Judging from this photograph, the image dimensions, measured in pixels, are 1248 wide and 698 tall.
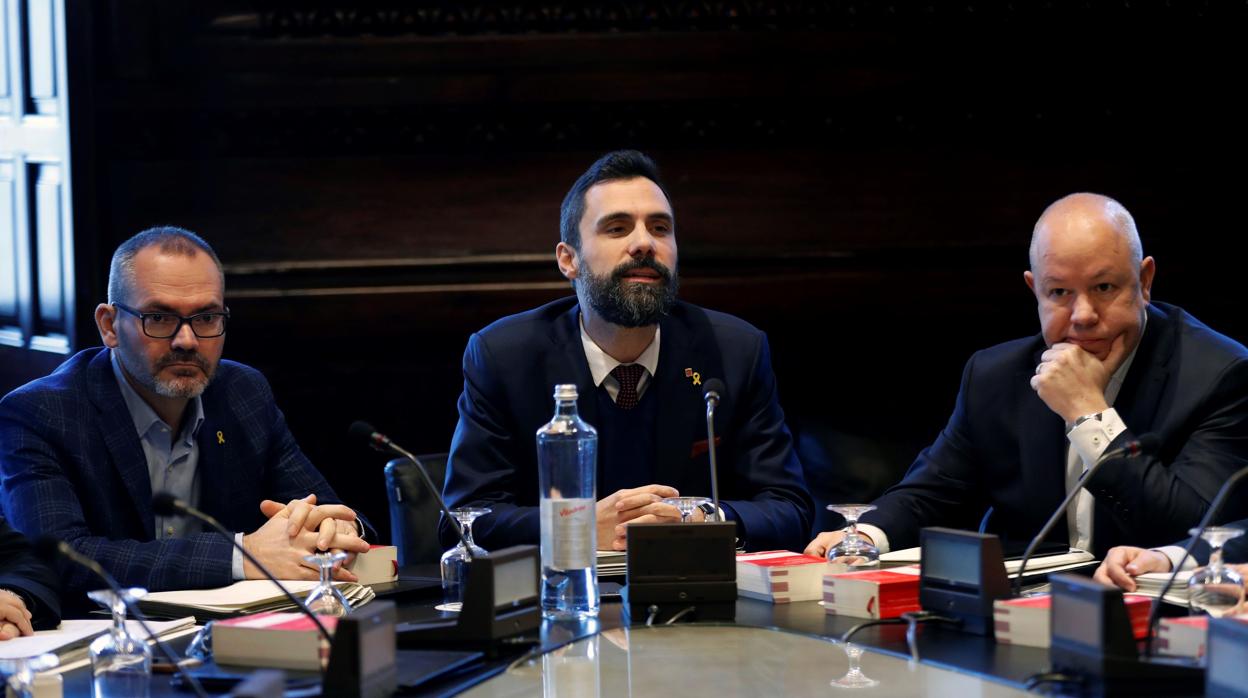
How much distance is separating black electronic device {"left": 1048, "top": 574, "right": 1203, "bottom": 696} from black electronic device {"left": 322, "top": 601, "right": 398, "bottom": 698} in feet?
2.83

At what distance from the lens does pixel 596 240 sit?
11.3 ft

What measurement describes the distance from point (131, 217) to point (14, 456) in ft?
5.49

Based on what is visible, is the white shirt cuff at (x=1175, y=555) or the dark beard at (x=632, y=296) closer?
the white shirt cuff at (x=1175, y=555)

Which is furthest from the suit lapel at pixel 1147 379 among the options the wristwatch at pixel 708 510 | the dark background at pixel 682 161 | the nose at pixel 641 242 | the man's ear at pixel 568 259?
the dark background at pixel 682 161

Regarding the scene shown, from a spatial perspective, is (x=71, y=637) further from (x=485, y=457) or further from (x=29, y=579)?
(x=485, y=457)

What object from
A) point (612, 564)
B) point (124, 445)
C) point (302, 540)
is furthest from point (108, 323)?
point (612, 564)

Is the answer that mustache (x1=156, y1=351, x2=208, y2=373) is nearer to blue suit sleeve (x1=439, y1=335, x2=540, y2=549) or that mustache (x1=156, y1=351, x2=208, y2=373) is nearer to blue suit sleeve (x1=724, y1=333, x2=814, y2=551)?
blue suit sleeve (x1=439, y1=335, x2=540, y2=549)

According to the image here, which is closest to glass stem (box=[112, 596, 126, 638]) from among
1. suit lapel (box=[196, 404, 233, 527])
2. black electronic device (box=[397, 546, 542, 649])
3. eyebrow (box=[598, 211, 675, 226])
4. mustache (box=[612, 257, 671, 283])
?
black electronic device (box=[397, 546, 542, 649])

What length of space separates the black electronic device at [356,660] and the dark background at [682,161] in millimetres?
2698

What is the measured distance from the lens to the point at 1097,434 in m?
2.87

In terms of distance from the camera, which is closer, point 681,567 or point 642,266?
point 681,567

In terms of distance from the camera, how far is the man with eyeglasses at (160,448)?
268 cm

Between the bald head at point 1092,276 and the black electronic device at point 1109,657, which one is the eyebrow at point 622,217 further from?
the black electronic device at point 1109,657

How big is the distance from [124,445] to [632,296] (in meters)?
1.15
